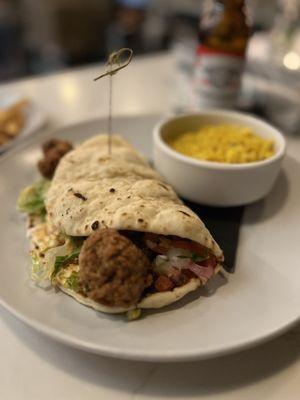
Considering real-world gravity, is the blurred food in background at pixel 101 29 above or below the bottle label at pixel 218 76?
below

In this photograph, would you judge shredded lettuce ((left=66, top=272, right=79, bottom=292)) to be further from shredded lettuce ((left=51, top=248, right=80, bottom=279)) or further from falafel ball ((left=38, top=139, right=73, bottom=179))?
falafel ball ((left=38, top=139, right=73, bottom=179))

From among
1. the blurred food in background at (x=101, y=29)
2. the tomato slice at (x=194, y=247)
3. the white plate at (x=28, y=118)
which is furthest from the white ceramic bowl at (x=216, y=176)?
the blurred food in background at (x=101, y=29)

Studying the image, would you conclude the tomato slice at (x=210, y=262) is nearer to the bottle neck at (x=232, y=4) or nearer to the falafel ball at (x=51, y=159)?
the falafel ball at (x=51, y=159)

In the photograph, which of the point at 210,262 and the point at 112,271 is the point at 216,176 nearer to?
the point at 210,262

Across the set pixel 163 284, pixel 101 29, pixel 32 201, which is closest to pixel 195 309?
pixel 163 284

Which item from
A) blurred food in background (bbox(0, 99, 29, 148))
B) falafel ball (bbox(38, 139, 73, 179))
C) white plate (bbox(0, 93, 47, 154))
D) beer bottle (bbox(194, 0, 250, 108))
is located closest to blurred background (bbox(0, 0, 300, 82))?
white plate (bbox(0, 93, 47, 154))

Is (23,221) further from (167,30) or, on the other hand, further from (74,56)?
(167,30)

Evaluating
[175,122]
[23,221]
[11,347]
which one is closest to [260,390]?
[11,347]
